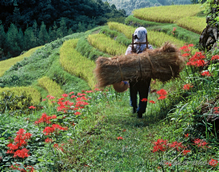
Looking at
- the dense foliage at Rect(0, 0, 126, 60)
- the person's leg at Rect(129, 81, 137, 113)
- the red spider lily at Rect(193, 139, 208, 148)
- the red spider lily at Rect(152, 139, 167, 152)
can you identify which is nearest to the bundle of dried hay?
the person's leg at Rect(129, 81, 137, 113)

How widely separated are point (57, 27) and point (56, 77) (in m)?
18.8

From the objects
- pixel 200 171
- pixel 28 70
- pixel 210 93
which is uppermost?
pixel 210 93

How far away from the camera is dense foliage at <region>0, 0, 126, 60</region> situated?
2273cm

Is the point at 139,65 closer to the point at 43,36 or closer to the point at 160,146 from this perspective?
the point at 160,146

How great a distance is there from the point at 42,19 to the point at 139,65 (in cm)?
2591

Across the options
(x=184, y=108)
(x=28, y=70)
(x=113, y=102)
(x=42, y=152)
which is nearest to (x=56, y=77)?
(x=28, y=70)

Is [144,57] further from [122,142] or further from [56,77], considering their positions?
[56,77]

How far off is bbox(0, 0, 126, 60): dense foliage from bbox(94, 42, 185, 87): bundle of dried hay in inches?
801

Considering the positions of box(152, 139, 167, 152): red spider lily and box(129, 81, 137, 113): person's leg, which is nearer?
box(152, 139, 167, 152): red spider lily

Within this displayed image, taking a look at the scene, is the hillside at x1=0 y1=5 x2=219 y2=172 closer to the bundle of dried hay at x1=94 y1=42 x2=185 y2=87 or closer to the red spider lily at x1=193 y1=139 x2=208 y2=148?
the red spider lily at x1=193 y1=139 x2=208 y2=148

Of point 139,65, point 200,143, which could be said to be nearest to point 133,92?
point 139,65

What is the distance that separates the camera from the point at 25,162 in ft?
9.42

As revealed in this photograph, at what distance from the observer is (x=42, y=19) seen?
26.7 m

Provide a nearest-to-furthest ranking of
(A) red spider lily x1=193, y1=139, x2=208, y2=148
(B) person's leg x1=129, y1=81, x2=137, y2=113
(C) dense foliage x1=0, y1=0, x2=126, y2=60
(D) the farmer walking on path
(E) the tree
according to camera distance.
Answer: (A) red spider lily x1=193, y1=139, x2=208, y2=148 → (D) the farmer walking on path → (B) person's leg x1=129, y1=81, x2=137, y2=113 → (C) dense foliage x1=0, y1=0, x2=126, y2=60 → (E) the tree
